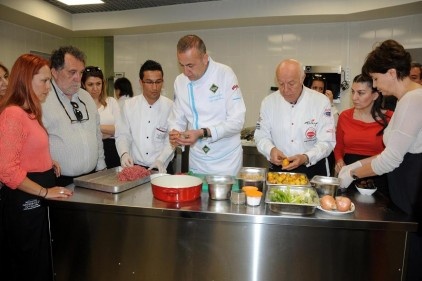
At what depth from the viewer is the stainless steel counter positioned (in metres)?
1.43

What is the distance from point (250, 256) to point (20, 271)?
120 centimetres

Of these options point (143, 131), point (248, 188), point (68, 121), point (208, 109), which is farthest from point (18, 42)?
point (248, 188)

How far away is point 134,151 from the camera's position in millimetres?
2582

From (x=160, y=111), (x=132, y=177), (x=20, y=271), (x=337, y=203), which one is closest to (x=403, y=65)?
(x=337, y=203)

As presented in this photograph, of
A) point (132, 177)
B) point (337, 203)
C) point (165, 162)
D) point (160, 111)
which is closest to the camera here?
point (337, 203)

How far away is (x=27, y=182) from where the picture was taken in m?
1.59

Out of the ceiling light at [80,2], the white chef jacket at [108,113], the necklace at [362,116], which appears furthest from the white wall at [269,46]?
the necklace at [362,116]

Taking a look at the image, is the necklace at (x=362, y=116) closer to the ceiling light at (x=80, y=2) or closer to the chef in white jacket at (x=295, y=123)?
the chef in white jacket at (x=295, y=123)

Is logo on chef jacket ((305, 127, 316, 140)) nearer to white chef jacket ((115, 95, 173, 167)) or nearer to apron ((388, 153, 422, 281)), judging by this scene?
apron ((388, 153, 422, 281))

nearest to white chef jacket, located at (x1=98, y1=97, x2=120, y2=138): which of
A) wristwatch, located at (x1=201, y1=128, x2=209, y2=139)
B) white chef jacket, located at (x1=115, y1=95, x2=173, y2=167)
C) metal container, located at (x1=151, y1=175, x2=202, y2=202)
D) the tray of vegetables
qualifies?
white chef jacket, located at (x1=115, y1=95, x2=173, y2=167)

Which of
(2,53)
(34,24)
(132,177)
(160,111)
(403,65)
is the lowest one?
(132,177)

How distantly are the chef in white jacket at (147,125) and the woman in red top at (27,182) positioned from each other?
0.84 meters

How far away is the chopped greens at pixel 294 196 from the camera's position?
4.90 feet

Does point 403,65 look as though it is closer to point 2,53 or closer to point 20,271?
point 20,271
